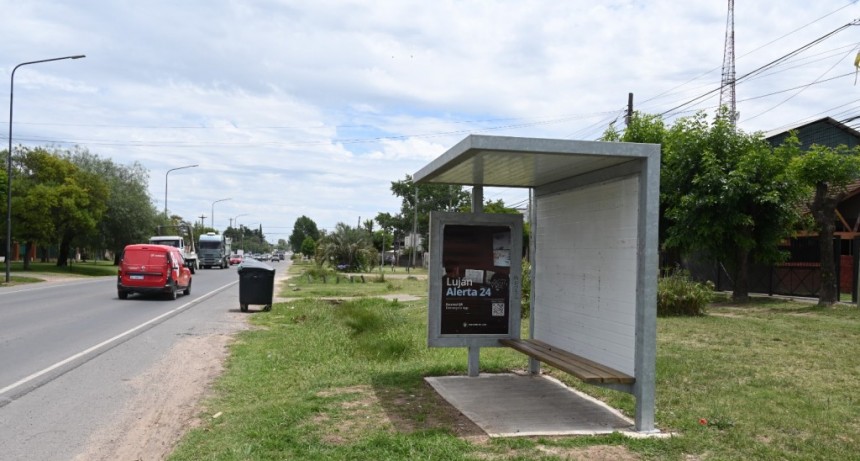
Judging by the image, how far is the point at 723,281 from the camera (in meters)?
27.1

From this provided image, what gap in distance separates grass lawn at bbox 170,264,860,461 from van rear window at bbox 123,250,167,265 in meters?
9.65

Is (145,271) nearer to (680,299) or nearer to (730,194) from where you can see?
(680,299)

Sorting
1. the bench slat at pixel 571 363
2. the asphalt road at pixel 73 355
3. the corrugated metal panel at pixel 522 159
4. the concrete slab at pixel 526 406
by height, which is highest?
the corrugated metal panel at pixel 522 159

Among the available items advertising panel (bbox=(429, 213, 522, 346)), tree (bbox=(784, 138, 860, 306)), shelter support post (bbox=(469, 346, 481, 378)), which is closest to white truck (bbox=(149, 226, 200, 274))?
tree (bbox=(784, 138, 860, 306))

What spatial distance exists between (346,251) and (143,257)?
1060 inches

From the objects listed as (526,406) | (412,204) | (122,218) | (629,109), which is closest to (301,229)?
(412,204)

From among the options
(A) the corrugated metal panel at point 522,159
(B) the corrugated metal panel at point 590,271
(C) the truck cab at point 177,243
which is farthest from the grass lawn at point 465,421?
(C) the truck cab at point 177,243

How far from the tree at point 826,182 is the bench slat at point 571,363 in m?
12.8

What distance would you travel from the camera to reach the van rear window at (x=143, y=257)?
69.7 feet

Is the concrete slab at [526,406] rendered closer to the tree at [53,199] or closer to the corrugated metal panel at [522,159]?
the corrugated metal panel at [522,159]

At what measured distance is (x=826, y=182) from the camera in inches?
719

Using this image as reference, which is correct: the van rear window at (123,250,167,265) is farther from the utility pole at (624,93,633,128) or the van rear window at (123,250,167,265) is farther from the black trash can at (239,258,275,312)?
the utility pole at (624,93,633,128)

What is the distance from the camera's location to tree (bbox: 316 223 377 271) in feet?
157

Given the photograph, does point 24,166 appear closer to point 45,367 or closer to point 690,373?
point 45,367
